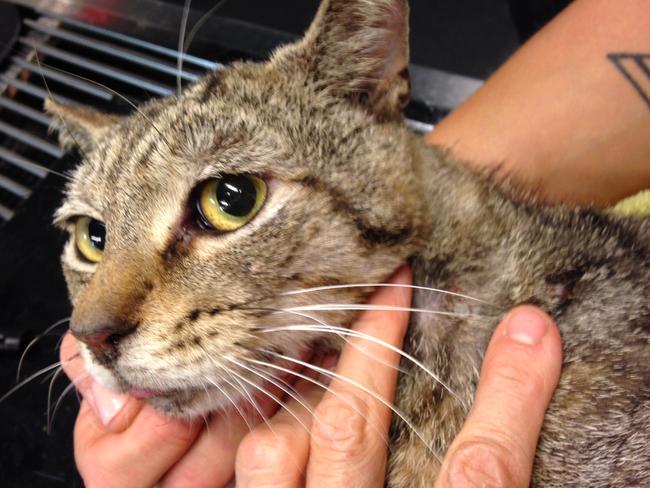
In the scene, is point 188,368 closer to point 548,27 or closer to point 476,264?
point 476,264

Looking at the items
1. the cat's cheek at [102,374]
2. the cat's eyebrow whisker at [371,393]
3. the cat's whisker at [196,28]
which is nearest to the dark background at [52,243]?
the cat's whisker at [196,28]

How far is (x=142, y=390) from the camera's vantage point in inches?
32.9

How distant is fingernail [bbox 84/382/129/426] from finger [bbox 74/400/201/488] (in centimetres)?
4

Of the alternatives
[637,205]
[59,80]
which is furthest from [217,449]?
[59,80]

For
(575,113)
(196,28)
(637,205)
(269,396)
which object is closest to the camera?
(269,396)

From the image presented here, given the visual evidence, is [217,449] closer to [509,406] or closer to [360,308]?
[360,308]

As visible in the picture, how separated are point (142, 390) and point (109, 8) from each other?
1.82 meters

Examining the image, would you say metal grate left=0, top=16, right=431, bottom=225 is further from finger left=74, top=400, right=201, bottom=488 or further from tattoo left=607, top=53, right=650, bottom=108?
finger left=74, top=400, right=201, bottom=488

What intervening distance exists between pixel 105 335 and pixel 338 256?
352 millimetres

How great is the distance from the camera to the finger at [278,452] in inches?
34.4

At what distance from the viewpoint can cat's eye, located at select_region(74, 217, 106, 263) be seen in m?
1.06

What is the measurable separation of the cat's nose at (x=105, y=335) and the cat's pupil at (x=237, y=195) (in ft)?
0.74

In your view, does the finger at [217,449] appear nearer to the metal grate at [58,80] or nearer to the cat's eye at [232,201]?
the cat's eye at [232,201]

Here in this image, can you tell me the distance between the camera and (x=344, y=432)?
0.83 m
